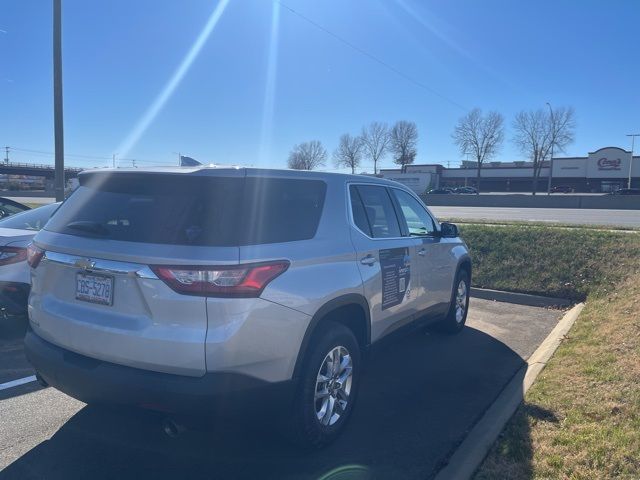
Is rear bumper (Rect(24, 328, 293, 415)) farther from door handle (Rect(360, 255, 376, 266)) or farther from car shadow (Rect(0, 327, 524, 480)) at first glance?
door handle (Rect(360, 255, 376, 266))

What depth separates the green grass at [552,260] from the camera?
27.2ft

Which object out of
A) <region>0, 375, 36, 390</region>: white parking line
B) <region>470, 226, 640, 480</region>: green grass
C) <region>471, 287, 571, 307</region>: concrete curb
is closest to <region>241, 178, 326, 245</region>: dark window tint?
<region>470, 226, 640, 480</region>: green grass

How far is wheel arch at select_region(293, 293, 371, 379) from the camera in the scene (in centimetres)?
322

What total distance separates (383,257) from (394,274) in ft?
0.89

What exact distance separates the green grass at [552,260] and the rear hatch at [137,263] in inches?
270

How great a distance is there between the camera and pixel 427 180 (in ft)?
214

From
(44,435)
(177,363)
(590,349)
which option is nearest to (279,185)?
(177,363)

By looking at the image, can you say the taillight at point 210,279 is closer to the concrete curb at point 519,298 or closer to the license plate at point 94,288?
the license plate at point 94,288

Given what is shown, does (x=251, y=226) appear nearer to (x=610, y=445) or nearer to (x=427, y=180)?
(x=610, y=445)

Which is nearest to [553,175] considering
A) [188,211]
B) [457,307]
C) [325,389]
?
[457,307]

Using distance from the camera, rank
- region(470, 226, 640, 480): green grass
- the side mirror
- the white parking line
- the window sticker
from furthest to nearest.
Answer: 1. the side mirror
2. the white parking line
3. the window sticker
4. region(470, 226, 640, 480): green grass

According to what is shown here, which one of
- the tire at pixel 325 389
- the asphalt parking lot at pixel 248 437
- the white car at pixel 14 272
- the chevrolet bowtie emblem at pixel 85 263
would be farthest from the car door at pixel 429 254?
the white car at pixel 14 272

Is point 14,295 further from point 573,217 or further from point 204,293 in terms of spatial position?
point 573,217

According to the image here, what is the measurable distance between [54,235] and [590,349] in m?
4.92
